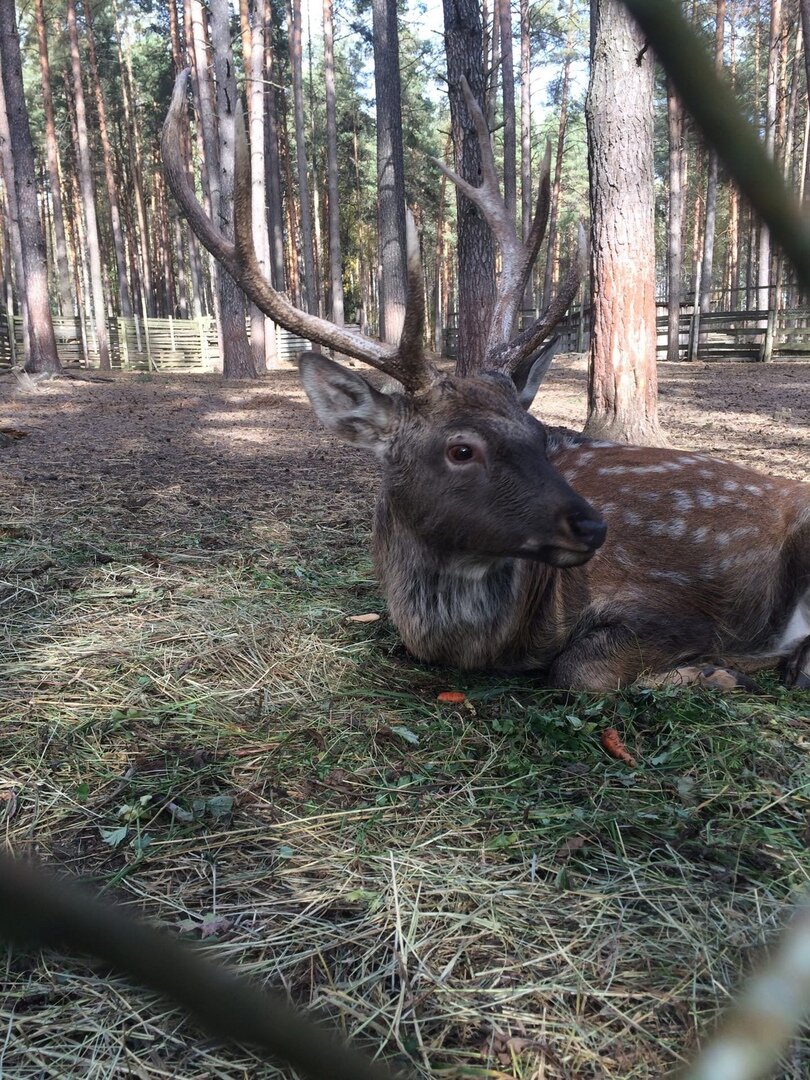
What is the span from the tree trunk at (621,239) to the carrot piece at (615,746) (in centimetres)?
523

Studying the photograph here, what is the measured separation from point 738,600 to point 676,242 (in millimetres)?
24823

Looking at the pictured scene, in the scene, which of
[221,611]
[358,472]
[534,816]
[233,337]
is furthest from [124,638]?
[233,337]

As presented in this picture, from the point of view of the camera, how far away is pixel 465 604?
12.6 feet

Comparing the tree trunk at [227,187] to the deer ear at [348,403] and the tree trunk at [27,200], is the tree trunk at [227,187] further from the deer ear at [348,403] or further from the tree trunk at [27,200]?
the deer ear at [348,403]

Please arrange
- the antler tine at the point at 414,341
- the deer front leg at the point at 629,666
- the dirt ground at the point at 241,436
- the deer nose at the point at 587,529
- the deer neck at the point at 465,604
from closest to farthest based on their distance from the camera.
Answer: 1. the deer nose at the point at 587,529
2. the antler tine at the point at 414,341
3. the deer front leg at the point at 629,666
4. the deer neck at the point at 465,604
5. the dirt ground at the point at 241,436

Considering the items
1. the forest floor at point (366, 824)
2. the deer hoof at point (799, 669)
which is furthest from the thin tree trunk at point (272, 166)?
the deer hoof at point (799, 669)

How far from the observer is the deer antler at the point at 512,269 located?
4461mm

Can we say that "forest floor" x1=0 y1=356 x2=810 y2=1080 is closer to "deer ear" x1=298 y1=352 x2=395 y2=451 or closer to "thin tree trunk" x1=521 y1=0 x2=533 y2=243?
"deer ear" x1=298 y1=352 x2=395 y2=451

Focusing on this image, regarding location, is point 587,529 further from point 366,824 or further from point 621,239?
point 621,239

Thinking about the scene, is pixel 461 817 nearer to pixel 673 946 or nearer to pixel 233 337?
pixel 673 946

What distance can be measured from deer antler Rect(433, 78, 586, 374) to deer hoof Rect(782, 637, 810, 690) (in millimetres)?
1955

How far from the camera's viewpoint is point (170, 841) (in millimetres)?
2557

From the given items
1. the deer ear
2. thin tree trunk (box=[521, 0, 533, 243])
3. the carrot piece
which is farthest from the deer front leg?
thin tree trunk (box=[521, 0, 533, 243])

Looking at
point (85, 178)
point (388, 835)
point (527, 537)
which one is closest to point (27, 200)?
point (85, 178)
